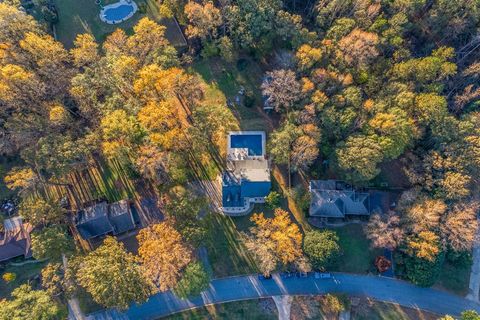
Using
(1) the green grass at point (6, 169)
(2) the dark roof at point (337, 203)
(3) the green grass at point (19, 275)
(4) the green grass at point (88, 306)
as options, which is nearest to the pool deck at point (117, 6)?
(1) the green grass at point (6, 169)

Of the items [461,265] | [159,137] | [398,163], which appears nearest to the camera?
[159,137]

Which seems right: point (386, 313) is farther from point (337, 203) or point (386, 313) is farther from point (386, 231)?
point (337, 203)

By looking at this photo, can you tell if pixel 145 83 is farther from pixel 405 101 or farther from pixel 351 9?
pixel 405 101

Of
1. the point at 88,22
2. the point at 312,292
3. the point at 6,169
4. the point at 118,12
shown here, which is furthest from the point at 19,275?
the point at 118,12

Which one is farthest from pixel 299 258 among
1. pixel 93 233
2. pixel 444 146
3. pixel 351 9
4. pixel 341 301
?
pixel 351 9

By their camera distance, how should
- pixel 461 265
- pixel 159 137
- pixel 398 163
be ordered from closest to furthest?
pixel 159 137 → pixel 461 265 → pixel 398 163

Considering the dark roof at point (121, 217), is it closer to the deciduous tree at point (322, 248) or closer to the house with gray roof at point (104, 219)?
the house with gray roof at point (104, 219)

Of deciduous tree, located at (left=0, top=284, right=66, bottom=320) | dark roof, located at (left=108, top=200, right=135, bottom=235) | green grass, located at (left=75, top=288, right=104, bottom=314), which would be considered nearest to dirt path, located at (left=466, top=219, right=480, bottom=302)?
dark roof, located at (left=108, top=200, right=135, bottom=235)
